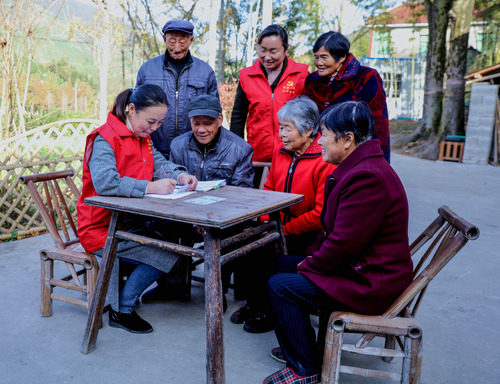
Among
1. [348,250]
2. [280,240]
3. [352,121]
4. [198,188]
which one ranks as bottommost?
[280,240]

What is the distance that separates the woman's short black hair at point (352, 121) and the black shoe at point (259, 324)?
111cm

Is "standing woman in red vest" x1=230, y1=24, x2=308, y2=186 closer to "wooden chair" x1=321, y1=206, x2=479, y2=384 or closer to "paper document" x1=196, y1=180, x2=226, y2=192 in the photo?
"paper document" x1=196, y1=180, x2=226, y2=192

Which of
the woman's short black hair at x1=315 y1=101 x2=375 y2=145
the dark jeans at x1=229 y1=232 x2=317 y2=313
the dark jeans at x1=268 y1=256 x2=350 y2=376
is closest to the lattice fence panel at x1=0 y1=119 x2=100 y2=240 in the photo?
the dark jeans at x1=229 y1=232 x2=317 y2=313

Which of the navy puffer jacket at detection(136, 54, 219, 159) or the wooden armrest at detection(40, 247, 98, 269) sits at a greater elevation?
the navy puffer jacket at detection(136, 54, 219, 159)

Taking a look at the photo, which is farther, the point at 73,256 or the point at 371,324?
the point at 73,256

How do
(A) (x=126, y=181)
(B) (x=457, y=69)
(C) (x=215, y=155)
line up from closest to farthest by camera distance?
(A) (x=126, y=181)
(C) (x=215, y=155)
(B) (x=457, y=69)

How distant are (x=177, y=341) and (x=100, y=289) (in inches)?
18.3

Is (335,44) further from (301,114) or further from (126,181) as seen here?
(126,181)

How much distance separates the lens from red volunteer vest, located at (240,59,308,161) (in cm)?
302

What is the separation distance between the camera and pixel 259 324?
241 centimetres

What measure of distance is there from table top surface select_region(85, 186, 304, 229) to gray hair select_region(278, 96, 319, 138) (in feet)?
1.25

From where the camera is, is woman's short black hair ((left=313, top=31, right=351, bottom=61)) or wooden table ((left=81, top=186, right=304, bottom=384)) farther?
woman's short black hair ((left=313, top=31, right=351, bottom=61))

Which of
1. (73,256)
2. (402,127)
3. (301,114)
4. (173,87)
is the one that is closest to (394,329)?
(301,114)

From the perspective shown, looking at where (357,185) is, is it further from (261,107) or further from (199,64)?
(199,64)
